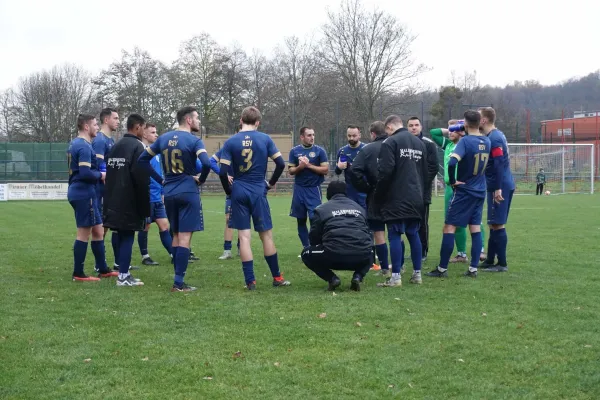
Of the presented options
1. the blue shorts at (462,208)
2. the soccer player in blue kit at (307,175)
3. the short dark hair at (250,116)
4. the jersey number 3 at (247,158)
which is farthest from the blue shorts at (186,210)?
the blue shorts at (462,208)

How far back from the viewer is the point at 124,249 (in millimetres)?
7996

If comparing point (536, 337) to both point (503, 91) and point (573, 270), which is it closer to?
point (573, 270)

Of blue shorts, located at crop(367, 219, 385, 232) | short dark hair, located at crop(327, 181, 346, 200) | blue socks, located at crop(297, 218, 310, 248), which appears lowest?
blue socks, located at crop(297, 218, 310, 248)

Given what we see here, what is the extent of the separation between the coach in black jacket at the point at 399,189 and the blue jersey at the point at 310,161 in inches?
86.4

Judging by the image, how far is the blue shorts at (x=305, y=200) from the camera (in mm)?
9938

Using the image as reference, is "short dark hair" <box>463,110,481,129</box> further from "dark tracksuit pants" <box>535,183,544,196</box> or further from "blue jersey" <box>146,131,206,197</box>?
"dark tracksuit pants" <box>535,183,544,196</box>

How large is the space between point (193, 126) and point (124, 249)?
1.80 m

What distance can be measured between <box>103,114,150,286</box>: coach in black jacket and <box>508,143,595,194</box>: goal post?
33100mm

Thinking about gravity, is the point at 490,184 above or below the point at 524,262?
above

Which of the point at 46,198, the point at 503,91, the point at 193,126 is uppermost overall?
the point at 503,91

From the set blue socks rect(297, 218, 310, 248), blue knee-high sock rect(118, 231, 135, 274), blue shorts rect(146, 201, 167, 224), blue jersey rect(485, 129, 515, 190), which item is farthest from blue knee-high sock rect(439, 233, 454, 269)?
blue shorts rect(146, 201, 167, 224)

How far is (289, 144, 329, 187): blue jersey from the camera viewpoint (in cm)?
995

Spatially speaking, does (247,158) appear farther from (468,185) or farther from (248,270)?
(468,185)

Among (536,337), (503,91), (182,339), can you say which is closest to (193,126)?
(182,339)
